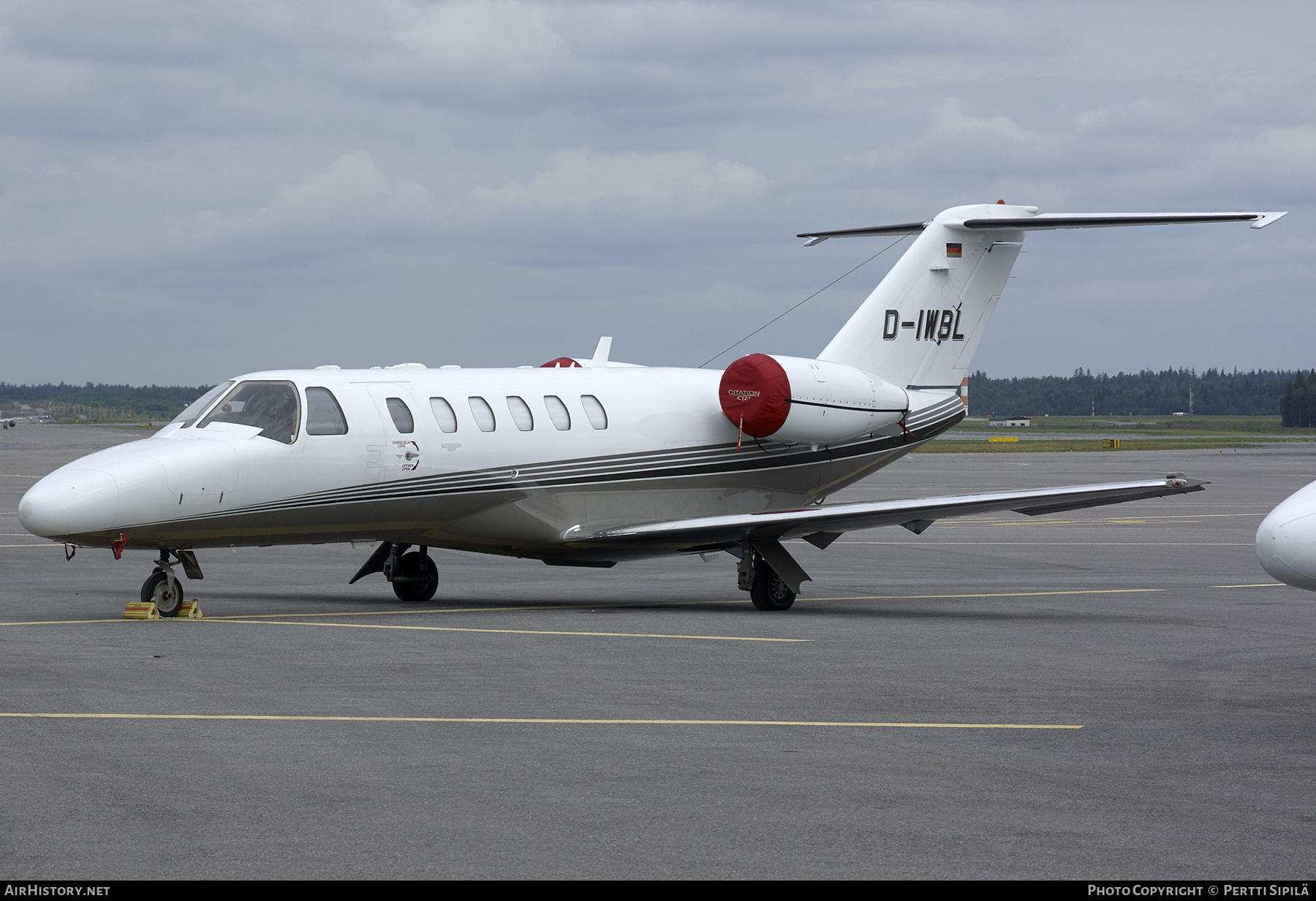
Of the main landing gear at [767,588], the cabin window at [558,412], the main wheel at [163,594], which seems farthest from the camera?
the cabin window at [558,412]

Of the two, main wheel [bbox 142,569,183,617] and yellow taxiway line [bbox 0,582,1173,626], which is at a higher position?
main wheel [bbox 142,569,183,617]

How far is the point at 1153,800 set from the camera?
8188mm

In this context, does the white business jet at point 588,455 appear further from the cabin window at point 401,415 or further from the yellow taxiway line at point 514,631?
the yellow taxiway line at point 514,631

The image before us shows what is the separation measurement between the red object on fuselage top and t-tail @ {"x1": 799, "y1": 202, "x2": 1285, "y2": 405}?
2216mm

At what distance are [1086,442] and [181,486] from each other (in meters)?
94.4

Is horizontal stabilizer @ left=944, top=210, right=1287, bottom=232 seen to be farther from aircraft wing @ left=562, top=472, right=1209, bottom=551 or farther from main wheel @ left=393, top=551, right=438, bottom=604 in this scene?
main wheel @ left=393, top=551, right=438, bottom=604

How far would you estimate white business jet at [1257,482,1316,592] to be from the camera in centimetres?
934

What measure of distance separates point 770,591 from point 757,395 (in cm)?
271

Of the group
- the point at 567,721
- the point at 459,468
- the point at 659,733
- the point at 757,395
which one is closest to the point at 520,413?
the point at 459,468

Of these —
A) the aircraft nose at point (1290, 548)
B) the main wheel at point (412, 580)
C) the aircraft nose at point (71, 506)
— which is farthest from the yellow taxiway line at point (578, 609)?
the aircraft nose at point (1290, 548)

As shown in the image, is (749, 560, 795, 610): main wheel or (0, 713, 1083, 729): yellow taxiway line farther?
(749, 560, 795, 610): main wheel

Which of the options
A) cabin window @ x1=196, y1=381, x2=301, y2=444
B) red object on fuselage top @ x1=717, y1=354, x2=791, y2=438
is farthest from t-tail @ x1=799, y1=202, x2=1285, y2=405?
cabin window @ x1=196, y1=381, x2=301, y2=444

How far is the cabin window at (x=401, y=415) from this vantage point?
1794cm

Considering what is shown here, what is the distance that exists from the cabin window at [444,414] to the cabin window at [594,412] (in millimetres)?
1924
